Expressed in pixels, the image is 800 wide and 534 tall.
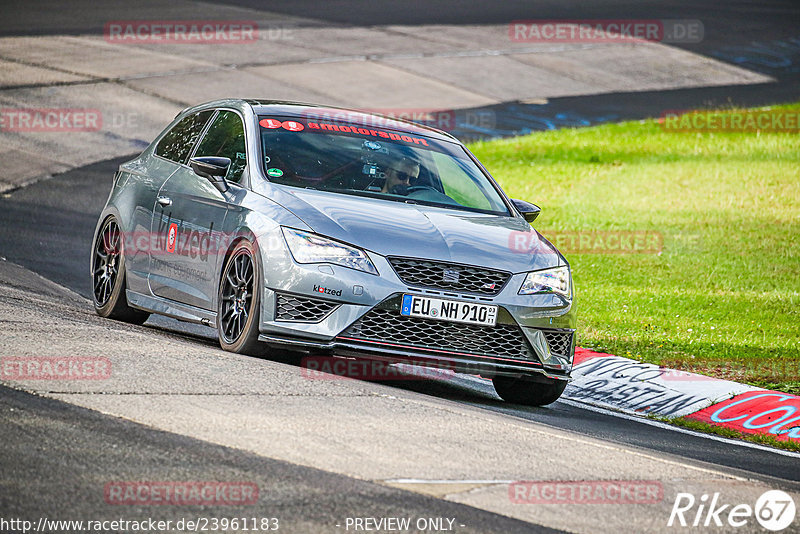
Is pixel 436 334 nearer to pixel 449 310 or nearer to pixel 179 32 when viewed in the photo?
pixel 449 310

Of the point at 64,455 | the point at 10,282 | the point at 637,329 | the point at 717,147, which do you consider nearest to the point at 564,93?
the point at 717,147

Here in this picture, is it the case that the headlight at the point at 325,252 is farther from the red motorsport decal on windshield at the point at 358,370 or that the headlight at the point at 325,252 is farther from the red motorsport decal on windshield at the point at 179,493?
the red motorsport decal on windshield at the point at 179,493

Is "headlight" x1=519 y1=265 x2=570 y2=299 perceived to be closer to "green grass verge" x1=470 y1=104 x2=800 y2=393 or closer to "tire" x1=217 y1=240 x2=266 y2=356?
"tire" x1=217 y1=240 x2=266 y2=356

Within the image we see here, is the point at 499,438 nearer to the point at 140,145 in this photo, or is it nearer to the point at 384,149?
the point at 384,149

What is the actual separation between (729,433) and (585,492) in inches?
139

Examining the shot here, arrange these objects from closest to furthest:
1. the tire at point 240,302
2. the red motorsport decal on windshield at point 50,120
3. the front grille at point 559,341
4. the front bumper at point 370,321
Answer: the front bumper at point 370,321 < the tire at point 240,302 < the front grille at point 559,341 < the red motorsport decal on windshield at point 50,120

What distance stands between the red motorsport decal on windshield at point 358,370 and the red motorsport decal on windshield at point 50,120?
41.2 ft

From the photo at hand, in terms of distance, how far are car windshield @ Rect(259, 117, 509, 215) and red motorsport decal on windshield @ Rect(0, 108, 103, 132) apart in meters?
12.7

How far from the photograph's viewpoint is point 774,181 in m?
21.9

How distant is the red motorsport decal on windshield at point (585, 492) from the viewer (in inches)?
220

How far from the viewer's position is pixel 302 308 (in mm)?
7801
